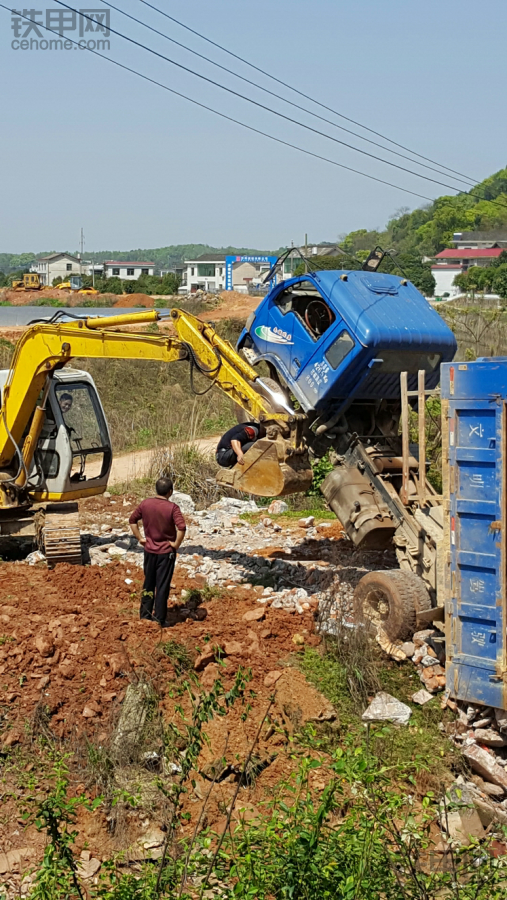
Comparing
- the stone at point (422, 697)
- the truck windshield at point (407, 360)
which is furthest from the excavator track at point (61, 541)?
the stone at point (422, 697)

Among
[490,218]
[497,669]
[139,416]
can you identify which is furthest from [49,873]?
[490,218]

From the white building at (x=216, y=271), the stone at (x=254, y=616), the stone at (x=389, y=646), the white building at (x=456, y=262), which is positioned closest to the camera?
the stone at (x=389, y=646)

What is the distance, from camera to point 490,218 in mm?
127938

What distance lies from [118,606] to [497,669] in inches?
165

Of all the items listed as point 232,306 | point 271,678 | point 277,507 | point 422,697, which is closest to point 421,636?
point 422,697

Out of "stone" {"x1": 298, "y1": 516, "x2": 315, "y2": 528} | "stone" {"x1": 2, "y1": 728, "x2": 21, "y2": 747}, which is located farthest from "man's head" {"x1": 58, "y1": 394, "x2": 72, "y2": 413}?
"stone" {"x1": 2, "y1": 728, "x2": 21, "y2": 747}

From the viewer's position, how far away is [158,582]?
30.8 feet

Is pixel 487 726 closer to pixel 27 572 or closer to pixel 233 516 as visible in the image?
pixel 27 572

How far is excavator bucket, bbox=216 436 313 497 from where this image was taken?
1002 cm

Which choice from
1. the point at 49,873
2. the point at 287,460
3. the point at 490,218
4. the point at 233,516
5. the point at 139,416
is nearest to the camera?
the point at 49,873

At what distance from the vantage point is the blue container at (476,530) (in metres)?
7.63

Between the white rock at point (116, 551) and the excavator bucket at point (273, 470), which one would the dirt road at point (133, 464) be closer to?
the white rock at point (116, 551)

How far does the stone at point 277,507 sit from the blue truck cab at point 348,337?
3.98 meters

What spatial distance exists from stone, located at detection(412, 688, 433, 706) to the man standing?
250cm
